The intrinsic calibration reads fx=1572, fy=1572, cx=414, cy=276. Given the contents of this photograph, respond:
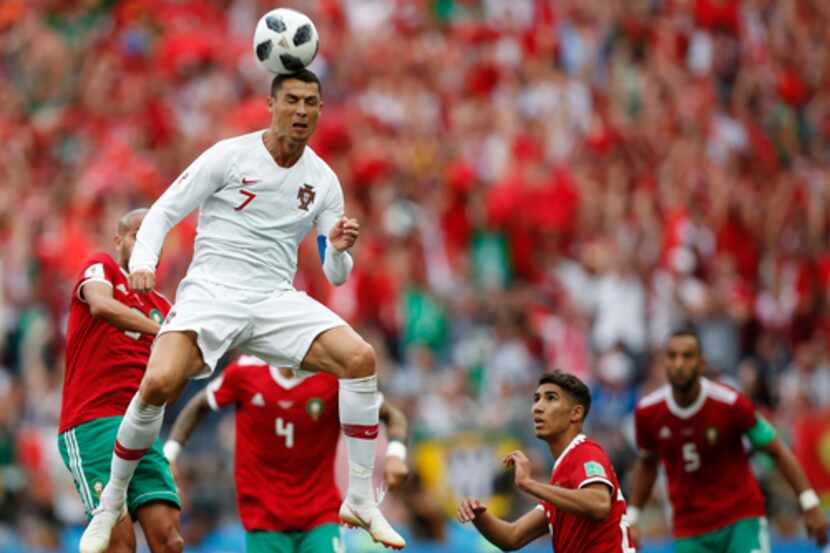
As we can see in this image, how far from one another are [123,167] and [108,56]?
2576 millimetres

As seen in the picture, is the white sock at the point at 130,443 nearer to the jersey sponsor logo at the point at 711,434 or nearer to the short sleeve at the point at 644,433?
the short sleeve at the point at 644,433

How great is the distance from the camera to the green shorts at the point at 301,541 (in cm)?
1094

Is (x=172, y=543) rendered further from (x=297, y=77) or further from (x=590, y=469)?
(x=297, y=77)

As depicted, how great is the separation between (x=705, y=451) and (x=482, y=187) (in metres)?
7.02

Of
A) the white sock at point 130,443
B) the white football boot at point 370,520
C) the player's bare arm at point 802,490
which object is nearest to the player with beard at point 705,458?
the player's bare arm at point 802,490

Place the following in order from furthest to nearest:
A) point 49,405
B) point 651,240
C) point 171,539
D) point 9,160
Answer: point 9,160
point 651,240
point 49,405
point 171,539

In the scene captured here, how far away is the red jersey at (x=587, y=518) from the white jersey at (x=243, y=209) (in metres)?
1.75

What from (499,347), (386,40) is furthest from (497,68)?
(499,347)

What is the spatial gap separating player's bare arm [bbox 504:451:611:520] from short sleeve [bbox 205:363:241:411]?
10.4 ft

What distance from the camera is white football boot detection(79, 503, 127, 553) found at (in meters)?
9.02

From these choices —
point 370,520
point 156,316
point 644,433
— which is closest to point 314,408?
point 156,316

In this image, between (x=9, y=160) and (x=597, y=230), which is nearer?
(x=597, y=230)

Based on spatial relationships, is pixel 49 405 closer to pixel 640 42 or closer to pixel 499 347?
pixel 499 347

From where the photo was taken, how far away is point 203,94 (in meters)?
19.5
